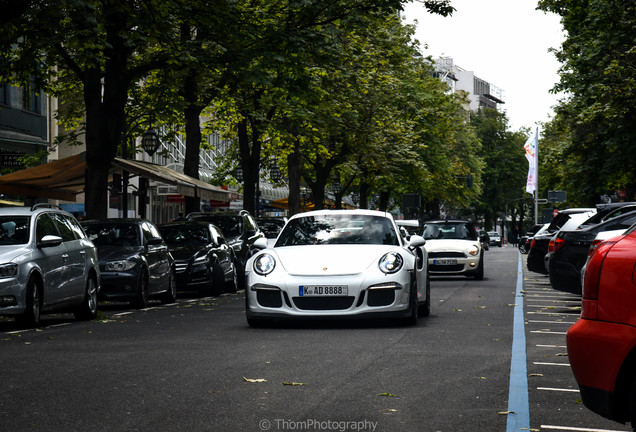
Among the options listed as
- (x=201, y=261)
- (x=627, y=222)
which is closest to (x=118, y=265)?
(x=201, y=261)

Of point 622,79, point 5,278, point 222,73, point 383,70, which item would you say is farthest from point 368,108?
point 5,278

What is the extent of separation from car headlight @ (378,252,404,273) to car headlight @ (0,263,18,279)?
14.7 feet

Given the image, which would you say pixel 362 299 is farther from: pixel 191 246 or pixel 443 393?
pixel 191 246

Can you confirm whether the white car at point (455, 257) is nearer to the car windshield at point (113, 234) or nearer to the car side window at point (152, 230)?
the car side window at point (152, 230)

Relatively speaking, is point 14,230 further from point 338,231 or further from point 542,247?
point 542,247

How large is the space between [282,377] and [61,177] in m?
20.1

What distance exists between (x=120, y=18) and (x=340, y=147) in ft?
85.4

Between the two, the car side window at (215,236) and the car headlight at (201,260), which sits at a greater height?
the car side window at (215,236)

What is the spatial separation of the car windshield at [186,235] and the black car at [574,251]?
29.4 ft

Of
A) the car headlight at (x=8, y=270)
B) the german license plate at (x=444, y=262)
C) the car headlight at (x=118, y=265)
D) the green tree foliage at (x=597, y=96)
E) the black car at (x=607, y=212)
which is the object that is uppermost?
the green tree foliage at (x=597, y=96)

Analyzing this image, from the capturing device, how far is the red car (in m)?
5.46

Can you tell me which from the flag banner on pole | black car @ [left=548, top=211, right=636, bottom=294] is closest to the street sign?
the flag banner on pole

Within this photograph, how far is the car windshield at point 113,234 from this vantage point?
2041cm

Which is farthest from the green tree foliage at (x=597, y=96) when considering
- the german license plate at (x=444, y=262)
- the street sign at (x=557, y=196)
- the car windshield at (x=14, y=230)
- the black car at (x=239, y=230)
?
the street sign at (x=557, y=196)
